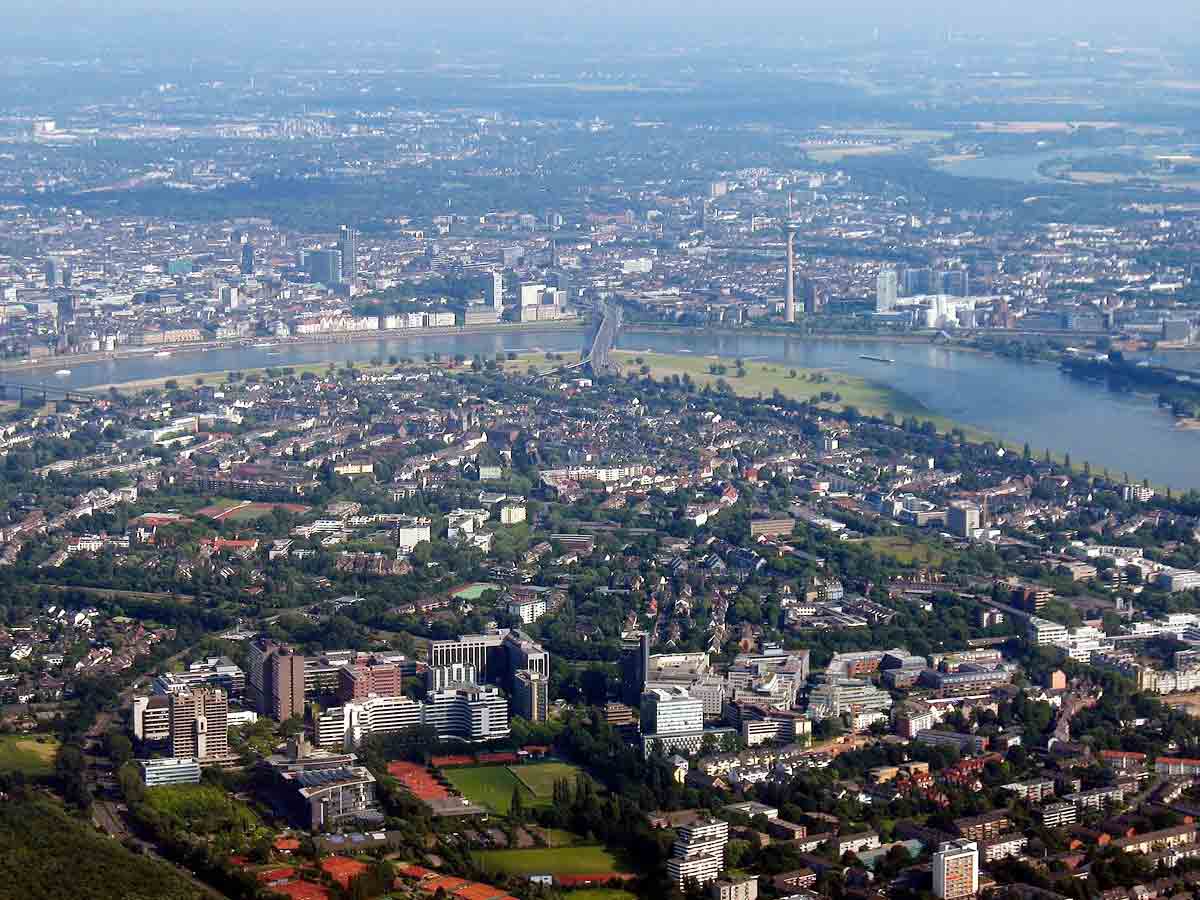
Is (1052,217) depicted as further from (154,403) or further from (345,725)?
(345,725)

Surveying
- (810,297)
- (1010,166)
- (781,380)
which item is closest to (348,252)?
(810,297)

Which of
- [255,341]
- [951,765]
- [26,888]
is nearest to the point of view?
[26,888]

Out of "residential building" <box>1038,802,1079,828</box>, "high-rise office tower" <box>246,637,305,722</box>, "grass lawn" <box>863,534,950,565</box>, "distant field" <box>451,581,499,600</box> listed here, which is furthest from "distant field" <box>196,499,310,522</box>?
"residential building" <box>1038,802,1079,828</box>

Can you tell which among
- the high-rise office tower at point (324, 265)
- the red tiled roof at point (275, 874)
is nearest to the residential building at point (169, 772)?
the red tiled roof at point (275, 874)

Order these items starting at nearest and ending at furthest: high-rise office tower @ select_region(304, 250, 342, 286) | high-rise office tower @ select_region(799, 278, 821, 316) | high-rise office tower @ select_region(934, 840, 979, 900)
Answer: high-rise office tower @ select_region(934, 840, 979, 900) → high-rise office tower @ select_region(799, 278, 821, 316) → high-rise office tower @ select_region(304, 250, 342, 286)

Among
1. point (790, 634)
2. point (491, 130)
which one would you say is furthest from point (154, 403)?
point (491, 130)

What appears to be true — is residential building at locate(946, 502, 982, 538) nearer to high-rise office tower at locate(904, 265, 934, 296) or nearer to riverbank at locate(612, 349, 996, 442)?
riverbank at locate(612, 349, 996, 442)

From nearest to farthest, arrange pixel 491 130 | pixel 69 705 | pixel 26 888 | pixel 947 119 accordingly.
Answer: pixel 26 888, pixel 69 705, pixel 491 130, pixel 947 119
